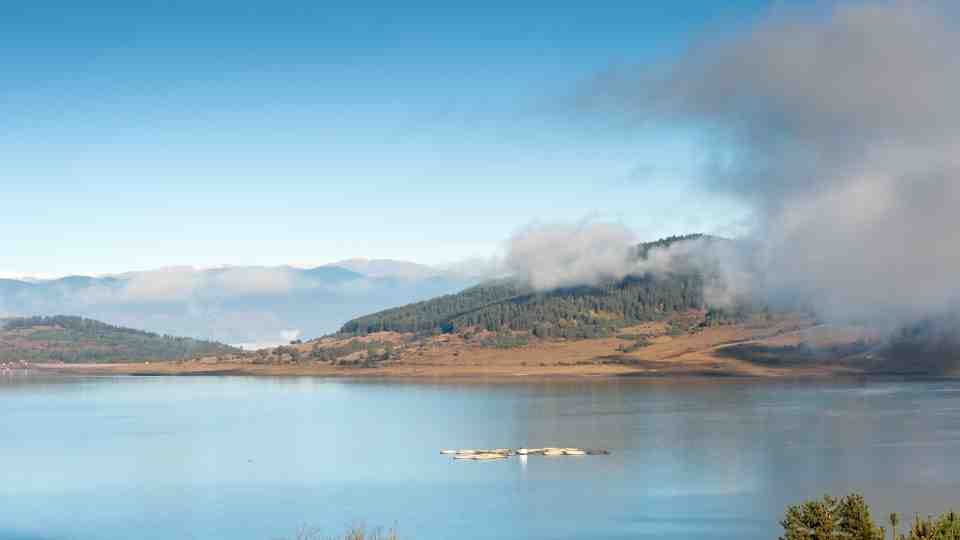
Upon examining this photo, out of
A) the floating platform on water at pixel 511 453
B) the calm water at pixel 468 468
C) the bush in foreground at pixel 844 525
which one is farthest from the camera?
the floating platform on water at pixel 511 453

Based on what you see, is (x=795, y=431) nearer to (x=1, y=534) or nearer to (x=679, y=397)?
(x=679, y=397)

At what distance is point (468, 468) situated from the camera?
266ft

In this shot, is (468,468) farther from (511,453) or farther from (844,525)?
(844,525)

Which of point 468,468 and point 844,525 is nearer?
point 844,525

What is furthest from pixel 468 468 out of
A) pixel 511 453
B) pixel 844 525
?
pixel 844 525

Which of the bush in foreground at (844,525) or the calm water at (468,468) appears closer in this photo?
the bush in foreground at (844,525)

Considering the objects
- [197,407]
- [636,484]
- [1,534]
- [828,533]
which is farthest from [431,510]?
[197,407]

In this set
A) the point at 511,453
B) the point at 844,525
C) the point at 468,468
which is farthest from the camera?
the point at 511,453

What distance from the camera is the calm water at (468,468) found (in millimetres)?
60344

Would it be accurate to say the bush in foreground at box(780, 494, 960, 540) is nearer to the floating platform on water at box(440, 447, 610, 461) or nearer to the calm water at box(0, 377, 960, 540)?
the calm water at box(0, 377, 960, 540)

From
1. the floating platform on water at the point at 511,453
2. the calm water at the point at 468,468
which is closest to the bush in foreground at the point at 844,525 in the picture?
the calm water at the point at 468,468

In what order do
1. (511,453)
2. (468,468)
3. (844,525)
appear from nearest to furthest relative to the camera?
(844,525) → (468,468) → (511,453)

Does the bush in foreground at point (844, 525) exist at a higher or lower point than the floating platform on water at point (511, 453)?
Answer: higher

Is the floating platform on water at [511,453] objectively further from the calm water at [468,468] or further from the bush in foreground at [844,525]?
the bush in foreground at [844,525]
